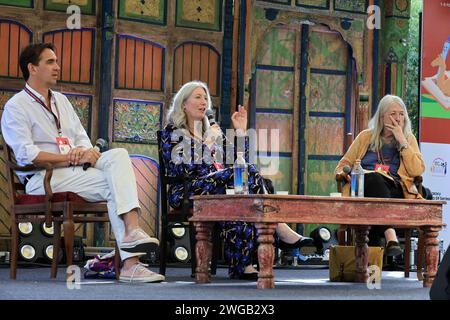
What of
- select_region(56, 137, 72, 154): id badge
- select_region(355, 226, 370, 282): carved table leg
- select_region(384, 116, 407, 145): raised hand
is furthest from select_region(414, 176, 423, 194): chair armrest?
select_region(56, 137, 72, 154): id badge

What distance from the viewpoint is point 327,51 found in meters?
9.41

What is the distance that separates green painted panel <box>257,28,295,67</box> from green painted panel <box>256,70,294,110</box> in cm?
10

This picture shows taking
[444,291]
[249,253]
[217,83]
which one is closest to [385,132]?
[249,253]

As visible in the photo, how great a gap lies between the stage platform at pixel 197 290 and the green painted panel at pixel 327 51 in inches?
132

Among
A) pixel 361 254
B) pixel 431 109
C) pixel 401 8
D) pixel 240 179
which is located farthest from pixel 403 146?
pixel 401 8

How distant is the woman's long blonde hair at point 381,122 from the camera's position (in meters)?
6.54

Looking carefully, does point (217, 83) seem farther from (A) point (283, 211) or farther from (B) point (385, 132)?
(A) point (283, 211)

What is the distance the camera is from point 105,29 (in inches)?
323

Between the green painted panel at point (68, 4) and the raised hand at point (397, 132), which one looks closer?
the raised hand at point (397, 132)

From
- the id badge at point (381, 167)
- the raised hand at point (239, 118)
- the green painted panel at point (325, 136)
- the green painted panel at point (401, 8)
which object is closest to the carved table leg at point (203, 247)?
the raised hand at point (239, 118)

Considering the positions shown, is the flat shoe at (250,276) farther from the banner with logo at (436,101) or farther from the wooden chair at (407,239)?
the banner with logo at (436,101)

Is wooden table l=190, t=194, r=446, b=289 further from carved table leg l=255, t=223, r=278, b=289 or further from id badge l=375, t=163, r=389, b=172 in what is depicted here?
id badge l=375, t=163, r=389, b=172

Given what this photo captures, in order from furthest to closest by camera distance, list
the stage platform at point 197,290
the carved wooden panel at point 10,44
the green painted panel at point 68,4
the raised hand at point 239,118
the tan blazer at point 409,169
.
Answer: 1. the green painted panel at point 68,4
2. the carved wooden panel at point 10,44
3. the tan blazer at point 409,169
4. the raised hand at point 239,118
5. the stage platform at point 197,290

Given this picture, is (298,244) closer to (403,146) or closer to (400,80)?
(403,146)
